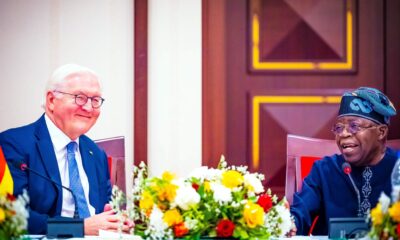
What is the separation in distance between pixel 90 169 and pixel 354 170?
1.07m

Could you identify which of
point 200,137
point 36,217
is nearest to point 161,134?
point 200,137

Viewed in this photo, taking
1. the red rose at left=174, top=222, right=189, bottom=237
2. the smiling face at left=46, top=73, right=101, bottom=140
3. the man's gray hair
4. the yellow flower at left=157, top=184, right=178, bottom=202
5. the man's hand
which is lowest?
the man's hand

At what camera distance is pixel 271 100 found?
441 cm

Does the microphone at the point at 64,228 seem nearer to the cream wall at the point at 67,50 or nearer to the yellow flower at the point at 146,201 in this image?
the yellow flower at the point at 146,201

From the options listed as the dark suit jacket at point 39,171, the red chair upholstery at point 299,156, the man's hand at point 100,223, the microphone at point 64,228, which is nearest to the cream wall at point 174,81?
the red chair upholstery at point 299,156

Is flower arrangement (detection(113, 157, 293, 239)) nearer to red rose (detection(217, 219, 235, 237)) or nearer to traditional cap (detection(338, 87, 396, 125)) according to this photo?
red rose (detection(217, 219, 235, 237))

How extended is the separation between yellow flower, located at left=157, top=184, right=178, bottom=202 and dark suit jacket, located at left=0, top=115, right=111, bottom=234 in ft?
2.18

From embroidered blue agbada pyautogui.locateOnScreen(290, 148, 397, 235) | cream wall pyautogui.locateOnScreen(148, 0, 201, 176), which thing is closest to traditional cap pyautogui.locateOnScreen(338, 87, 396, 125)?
embroidered blue agbada pyautogui.locateOnScreen(290, 148, 397, 235)

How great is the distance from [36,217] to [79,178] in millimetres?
323

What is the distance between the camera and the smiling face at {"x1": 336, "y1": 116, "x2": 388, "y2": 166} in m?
3.08

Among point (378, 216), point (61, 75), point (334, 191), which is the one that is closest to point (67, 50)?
point (61, 75)

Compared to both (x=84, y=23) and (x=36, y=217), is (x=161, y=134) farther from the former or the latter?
(x=36, y=217)

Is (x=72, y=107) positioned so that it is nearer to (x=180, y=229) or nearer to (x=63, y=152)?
(x=63, y=152)

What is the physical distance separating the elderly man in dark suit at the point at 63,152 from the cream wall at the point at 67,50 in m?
1.14
